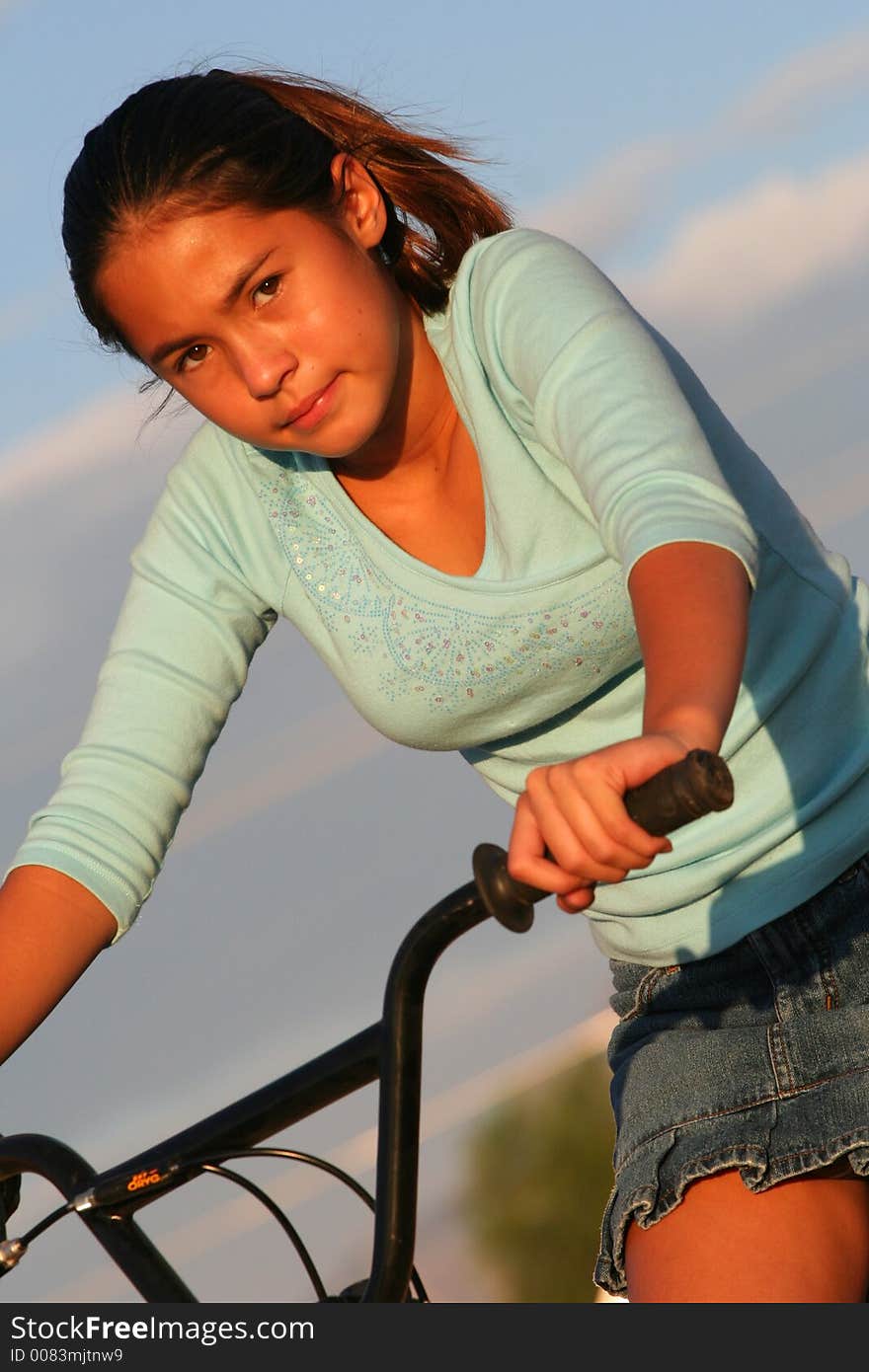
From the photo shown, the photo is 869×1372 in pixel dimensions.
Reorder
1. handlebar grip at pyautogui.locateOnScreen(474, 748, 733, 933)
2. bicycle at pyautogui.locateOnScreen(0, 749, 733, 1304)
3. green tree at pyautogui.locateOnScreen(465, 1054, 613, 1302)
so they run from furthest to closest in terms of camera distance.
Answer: green tree at pyautogui.locateOnScreen(465, 1054, 613, 1302) → bicycle at pyautogui.locateOnScreen(0, 749, 733, 1304) → handlebar grip at pyautogui.locateOnScreen(474, 748, 733, 933)

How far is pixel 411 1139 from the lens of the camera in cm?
166

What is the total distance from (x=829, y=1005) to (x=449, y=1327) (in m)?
0.59

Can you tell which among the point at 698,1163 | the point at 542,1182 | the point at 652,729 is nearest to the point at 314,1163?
the point at 698,1163

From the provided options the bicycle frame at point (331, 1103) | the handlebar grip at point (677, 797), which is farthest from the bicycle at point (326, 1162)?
the handlebar grip at point (677, 797)

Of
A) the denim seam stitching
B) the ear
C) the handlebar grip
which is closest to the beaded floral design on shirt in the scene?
the ear

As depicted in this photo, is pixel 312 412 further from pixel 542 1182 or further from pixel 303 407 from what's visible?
pixel 542 1182

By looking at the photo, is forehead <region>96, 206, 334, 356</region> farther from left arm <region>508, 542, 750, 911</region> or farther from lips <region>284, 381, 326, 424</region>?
left arm <region>508, 542, 750, 911</region>

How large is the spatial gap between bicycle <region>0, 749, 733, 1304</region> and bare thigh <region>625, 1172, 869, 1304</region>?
10.3 inches

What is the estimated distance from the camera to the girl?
191 cm

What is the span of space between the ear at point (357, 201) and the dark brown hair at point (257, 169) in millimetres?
23

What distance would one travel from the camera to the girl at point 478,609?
6.28 ft

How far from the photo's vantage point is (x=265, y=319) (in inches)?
78.0

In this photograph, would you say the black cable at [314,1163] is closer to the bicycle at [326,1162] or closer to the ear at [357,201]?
the bicycle at [326,1162]

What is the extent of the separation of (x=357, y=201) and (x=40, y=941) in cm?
97
